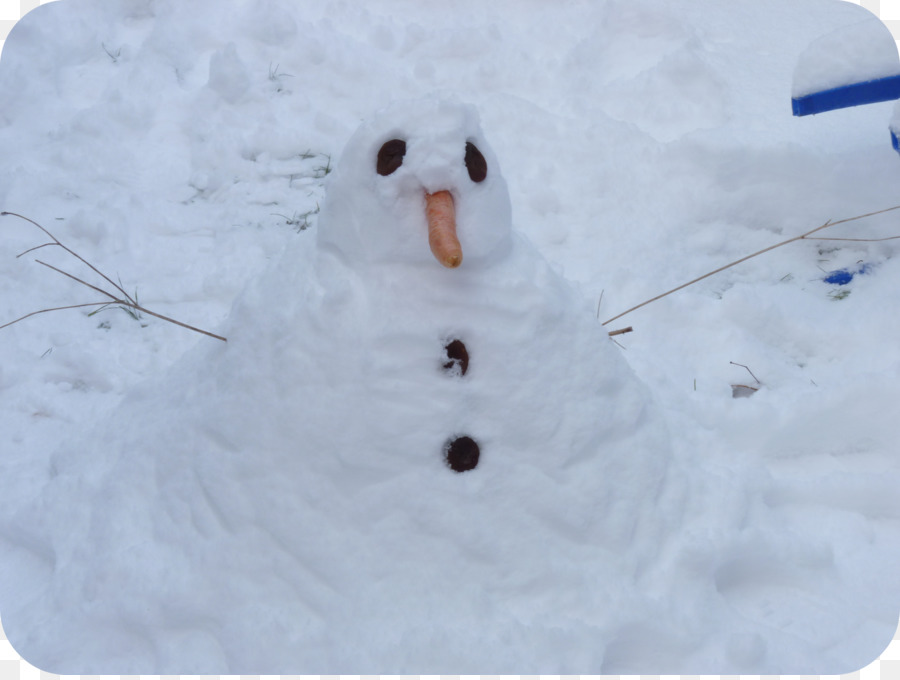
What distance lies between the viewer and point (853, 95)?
287 centimetres

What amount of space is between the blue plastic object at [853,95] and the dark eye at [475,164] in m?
1.69

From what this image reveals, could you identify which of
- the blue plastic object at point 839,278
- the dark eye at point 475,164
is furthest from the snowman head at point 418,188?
the blue plastic object at point 839,278

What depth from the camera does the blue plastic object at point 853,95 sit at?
2838 mm

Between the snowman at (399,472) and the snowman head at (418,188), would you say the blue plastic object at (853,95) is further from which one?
the snowman head at (418,188)

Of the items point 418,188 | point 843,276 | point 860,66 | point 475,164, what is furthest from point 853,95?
point 418,188

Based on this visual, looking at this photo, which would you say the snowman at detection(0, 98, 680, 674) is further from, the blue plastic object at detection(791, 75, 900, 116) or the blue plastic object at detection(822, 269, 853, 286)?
the blue plastic object at detection(791, 75, 900, 116)

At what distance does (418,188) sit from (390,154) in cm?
8

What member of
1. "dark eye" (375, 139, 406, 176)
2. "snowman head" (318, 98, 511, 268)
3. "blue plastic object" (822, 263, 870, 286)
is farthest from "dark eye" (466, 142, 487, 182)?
"blue plastic object" (822, 263, 870, 286)

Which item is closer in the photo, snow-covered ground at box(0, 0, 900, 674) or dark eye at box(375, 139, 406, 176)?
dark eye at box(375, 139, 406, 176)

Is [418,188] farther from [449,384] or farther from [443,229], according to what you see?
[449,384]

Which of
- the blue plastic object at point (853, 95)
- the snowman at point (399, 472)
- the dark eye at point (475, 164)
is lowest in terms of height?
the snowman at point (399, 472)

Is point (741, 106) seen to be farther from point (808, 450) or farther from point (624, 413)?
point (624, 413)

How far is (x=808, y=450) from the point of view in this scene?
2.36m

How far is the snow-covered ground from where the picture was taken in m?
1.74
